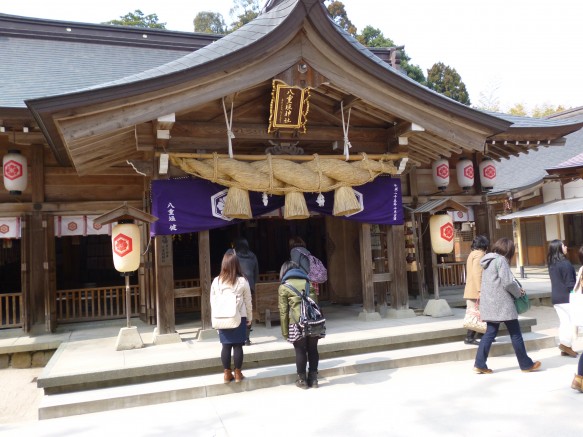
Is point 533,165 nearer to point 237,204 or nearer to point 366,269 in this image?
point 366,269

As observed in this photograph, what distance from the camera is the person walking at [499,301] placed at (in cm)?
578

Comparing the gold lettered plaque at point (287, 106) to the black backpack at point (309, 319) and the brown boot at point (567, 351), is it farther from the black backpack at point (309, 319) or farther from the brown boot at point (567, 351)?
the brown boot at point (567, 351)

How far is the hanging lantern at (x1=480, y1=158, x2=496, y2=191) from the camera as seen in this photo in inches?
459

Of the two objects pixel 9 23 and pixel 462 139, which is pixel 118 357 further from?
pixel 9 23

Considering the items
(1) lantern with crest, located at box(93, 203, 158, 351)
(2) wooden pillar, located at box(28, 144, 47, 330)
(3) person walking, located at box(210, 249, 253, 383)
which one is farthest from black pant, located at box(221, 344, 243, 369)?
(2) wooden pillar, located at box(28, 144, 47, 330)

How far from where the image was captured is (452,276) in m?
13.2

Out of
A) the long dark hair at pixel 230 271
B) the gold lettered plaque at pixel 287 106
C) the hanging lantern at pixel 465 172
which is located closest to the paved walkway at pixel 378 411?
the long dark hair at pixel 230 271

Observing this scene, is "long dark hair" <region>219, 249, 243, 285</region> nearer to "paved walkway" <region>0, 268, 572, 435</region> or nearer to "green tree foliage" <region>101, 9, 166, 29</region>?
"paved walkway" <region>0, 268, 572, 435</region>

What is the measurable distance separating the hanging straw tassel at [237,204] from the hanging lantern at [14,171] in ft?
13.7

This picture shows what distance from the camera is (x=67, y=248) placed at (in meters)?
13.6

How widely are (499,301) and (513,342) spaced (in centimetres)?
65

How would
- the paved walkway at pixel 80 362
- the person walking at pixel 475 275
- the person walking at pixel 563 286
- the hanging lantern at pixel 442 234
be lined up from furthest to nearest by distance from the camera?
1. the hanging lantern at pixel 442 234
2. the person walking at pixel 475 275
3. the person walking at pixel 563 286
4. the paved walkway at pixel 80 362

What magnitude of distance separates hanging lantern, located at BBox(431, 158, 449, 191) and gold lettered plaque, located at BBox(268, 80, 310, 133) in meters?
4.55

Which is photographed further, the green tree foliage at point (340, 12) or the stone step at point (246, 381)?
the green tree foliage at point (340, 12)
